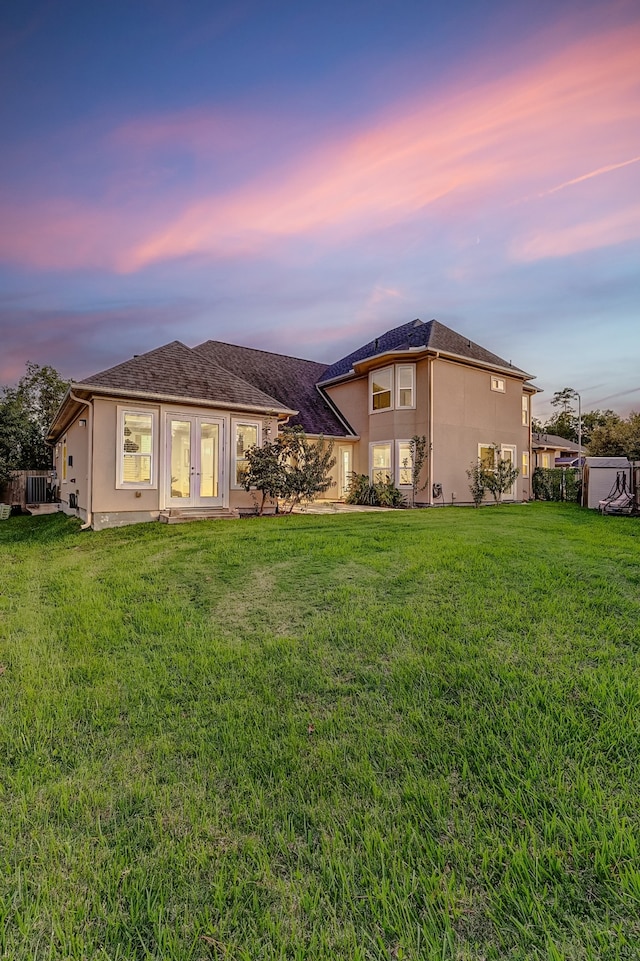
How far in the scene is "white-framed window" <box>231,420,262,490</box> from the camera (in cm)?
1205

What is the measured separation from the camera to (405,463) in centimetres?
1541

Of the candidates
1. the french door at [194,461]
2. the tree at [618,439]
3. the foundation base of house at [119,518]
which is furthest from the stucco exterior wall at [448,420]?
the tree at [618,439]

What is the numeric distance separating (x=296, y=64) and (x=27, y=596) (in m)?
10.6

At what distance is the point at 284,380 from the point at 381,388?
15.4 ft

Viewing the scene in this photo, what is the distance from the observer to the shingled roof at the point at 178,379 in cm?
1057

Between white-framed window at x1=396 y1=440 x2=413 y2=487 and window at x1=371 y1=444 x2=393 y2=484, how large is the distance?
433mm

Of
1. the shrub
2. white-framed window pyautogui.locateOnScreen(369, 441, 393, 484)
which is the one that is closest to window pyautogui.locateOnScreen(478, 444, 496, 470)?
white-framed window pyautogui.locateOnScreen(369, 441, 393, 484)

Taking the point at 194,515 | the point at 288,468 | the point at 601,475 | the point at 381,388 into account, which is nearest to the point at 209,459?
the point at 194,515

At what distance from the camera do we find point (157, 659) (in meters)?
3.69

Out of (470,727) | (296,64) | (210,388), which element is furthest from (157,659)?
(296,64)

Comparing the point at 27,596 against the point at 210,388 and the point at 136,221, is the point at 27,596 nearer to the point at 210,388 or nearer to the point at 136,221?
the point at 210,388

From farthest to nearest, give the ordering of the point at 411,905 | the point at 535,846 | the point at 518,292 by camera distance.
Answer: the point at 518,292
the point at 535,846
the point at 411,905

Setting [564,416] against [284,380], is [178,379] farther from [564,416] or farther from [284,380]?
[564,416]

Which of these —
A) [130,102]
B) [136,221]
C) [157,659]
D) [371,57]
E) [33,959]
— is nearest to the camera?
[33,959]
